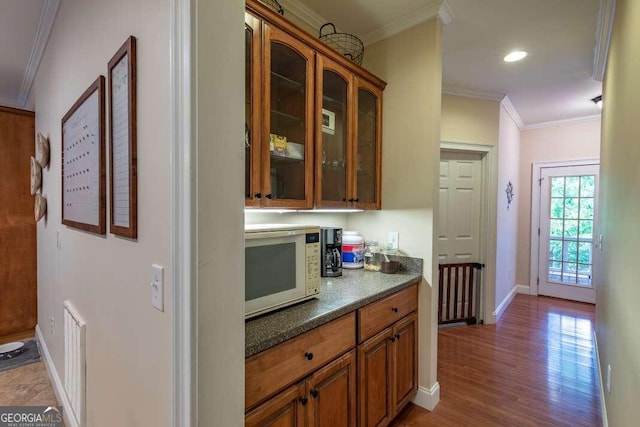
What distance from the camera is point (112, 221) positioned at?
1.20m

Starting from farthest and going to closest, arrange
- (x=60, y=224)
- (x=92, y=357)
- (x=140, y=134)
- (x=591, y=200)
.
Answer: (x=591, y=200) → (x=60, y=224) → (x=92, y=357) → (x=140, y=134)

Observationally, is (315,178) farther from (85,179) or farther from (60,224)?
(60,224)

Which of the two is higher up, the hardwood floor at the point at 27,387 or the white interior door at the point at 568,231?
the white interior door at the point at 568,231

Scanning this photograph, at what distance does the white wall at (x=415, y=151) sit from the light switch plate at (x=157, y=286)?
1.70 metres

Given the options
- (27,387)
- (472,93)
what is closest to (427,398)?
(27,387)

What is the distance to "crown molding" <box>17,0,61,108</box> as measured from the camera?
198cm

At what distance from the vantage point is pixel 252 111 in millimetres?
1440

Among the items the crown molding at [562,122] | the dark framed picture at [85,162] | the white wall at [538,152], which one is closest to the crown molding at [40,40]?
the dark framed picture at [85,162]

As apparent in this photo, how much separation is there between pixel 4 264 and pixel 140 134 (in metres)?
3.60

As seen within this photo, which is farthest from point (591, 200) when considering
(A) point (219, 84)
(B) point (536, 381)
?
(A) point (219, 84)

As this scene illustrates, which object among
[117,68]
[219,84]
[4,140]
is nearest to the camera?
[219,84]

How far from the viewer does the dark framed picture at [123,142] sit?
991 mm

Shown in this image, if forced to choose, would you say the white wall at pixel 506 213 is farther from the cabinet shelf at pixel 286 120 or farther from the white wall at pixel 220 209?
the white wall at pixel 220 209

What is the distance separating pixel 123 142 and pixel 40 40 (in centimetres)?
215
